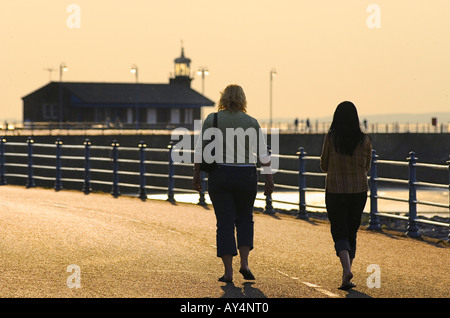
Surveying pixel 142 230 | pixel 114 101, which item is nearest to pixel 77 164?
pixel 114 101

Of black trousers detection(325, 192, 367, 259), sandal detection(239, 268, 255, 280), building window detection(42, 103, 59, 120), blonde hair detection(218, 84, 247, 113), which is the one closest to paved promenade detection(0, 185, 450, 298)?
sandal detection(239, 268, 255, 280)

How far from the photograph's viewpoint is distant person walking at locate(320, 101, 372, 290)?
8992 mm

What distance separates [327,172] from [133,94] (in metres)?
91.7

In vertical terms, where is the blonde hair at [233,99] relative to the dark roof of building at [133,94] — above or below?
below

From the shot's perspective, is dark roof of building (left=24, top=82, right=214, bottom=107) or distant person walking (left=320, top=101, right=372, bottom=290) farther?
dark roof of building (left=24, top=82, right=214, bottom=107)

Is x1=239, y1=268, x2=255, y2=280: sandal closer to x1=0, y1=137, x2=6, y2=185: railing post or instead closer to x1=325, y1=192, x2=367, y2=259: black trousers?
x1=325, y1=192, x2=367, y2=259: black trousers

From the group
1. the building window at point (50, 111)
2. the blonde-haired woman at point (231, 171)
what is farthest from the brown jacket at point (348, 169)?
the building window at point (50, 111)

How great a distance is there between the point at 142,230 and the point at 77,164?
51055mm

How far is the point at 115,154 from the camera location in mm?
23062

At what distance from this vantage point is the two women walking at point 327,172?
9.04 metres

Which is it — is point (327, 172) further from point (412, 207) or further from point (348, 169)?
point (412, 207)

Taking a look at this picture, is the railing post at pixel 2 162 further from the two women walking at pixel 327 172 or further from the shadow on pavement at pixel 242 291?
the shadow on pavement at pixel 242 291

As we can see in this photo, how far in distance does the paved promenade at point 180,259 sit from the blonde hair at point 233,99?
1726 millimetres

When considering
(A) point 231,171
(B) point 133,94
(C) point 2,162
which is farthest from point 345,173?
(B) point 133,94
